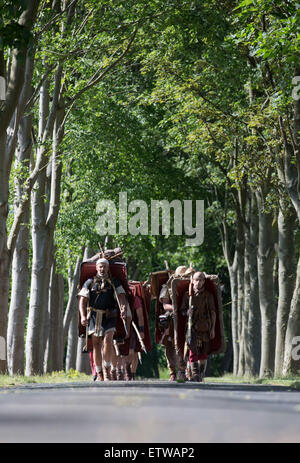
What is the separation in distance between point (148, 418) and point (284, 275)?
17.5 meters

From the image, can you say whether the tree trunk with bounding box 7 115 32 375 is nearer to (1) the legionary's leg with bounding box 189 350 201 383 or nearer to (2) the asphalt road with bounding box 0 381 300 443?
(1) the legionary's leg with bounding box 189 350 201 383

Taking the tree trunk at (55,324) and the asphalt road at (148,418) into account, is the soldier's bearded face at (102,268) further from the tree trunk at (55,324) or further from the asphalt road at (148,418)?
the tree trunk at (55,324)

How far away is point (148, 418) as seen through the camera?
7656mm

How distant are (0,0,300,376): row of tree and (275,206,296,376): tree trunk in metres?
0.03

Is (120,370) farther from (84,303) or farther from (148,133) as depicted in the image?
(148,133)

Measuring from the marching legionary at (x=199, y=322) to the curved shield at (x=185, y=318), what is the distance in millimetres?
129

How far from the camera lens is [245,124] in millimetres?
24828

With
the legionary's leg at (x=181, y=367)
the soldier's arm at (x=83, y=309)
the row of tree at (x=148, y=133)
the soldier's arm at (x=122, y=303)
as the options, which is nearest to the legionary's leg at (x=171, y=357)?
the legionary's leg at (x=181, y=367)

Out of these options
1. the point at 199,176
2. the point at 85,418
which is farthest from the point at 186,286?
the point at 199,176

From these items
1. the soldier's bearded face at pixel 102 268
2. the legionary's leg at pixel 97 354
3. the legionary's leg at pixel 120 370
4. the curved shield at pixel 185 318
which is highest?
the soldier's bearded face at pixel 102 268

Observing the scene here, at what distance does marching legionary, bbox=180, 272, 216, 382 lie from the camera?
1778 cm

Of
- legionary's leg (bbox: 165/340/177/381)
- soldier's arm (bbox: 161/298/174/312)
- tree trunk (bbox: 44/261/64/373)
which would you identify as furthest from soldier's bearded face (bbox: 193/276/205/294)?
tree trunk (bbox: 44/261/64/373)

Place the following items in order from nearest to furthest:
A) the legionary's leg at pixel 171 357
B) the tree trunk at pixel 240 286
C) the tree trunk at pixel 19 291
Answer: the legionary's leg at pixel 171 357
the tree trunk at pixel 19 291
the tree trunk at pixel 240 286

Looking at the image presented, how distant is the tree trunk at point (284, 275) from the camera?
24344 millimetres
